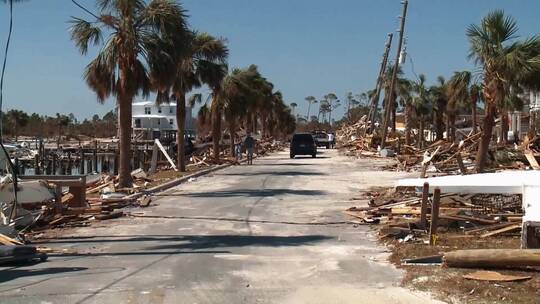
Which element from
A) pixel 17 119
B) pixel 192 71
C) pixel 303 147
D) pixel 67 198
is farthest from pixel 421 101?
pixel 17 119

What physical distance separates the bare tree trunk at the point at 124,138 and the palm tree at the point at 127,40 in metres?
0.05

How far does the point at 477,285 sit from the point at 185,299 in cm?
344

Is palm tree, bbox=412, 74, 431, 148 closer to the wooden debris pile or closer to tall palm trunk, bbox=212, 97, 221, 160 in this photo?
tall palm trunk, bbox=212, 97, 221, 160

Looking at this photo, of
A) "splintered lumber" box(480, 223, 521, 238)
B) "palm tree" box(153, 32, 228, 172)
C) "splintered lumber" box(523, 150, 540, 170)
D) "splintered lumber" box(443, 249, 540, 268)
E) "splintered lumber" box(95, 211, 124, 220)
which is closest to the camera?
"splintered lumber" box(443, 249, 540, 268)

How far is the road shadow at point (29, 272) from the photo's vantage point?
9125 millimetres

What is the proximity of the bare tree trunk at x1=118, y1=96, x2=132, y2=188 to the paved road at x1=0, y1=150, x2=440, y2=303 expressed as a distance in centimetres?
489

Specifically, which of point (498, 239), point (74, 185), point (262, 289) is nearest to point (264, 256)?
point (262, 289)

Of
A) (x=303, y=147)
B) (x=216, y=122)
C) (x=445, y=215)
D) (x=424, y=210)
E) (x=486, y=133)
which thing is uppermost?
(x=216, y=122)

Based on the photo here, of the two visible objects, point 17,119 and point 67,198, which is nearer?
point 67,198

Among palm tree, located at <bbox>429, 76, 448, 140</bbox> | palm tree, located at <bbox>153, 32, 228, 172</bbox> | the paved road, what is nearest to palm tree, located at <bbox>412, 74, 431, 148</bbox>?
palm tree, located at <bbox>429, 76, 448, 140</bbox>

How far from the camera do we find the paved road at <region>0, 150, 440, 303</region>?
8047 mm

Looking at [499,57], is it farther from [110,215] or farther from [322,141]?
[322,141]

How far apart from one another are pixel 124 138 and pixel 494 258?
16.1 metres

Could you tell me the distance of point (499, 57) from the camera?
2166 centimetres
